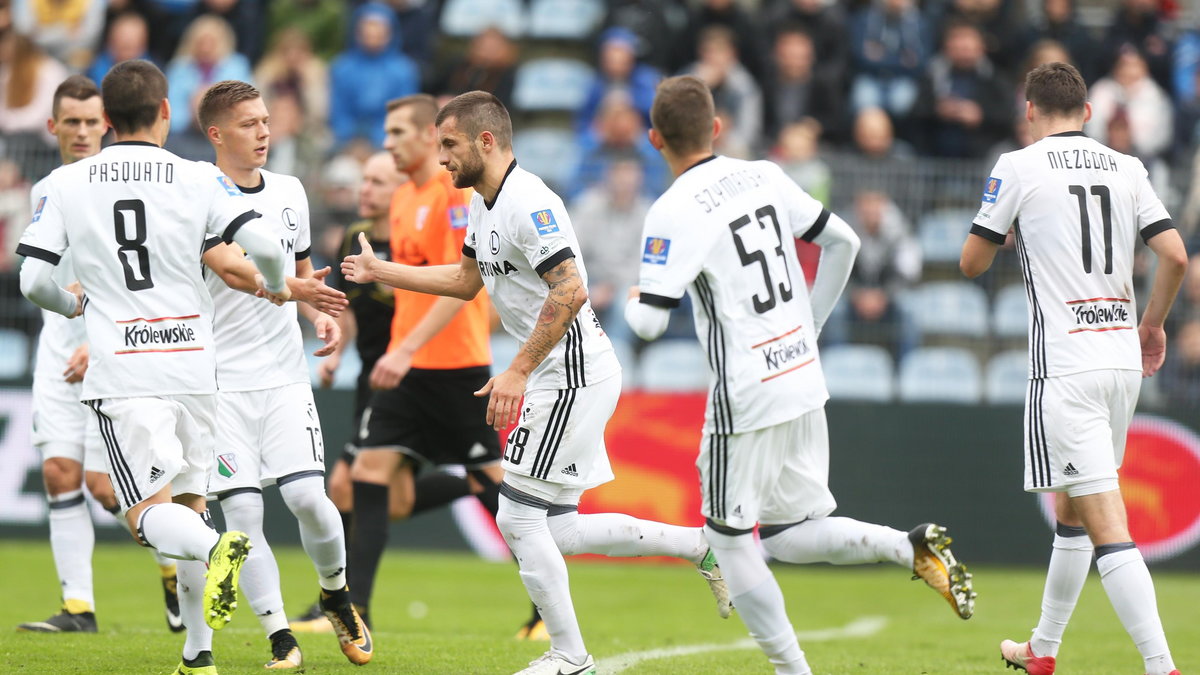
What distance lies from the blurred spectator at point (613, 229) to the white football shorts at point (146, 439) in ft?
25.4

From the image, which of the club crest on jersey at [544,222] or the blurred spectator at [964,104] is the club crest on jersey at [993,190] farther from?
the blurred spectator at [964,104]

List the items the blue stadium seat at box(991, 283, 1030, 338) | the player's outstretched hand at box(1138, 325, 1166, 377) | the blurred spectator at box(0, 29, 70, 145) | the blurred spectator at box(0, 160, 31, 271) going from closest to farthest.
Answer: the player's outstretched hand at box(1138, 325, 1166, 377)
the blurred spectator at box(0, 160, 31, 271)
the blue stadium seat at box(991, 283, 1030, 338)
the blurred spectator at box(0, 29, 70, 145)

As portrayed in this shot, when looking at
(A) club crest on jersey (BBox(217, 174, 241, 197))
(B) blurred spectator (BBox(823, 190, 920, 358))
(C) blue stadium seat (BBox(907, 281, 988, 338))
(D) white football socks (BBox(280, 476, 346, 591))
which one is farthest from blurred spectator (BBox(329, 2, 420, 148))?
(A) club crest on jersey (BBox(217, 174, 241, 197))

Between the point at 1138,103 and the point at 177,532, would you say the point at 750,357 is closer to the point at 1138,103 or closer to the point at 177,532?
the point at 177,532

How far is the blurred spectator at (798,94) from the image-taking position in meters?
15.7

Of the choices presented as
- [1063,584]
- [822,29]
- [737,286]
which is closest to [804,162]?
[822,29]

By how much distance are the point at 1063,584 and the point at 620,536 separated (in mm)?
2081

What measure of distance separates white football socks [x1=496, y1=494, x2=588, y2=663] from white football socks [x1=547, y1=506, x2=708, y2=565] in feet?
0.82

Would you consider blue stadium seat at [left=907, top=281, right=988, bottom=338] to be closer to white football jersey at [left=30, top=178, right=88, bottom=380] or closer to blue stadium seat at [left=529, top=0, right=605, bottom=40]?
blue stadium seat at [left=529, top=0, right=605, bottom=40]

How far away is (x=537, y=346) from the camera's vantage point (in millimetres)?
5879

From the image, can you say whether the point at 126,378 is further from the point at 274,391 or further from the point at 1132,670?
the point at 1132,670

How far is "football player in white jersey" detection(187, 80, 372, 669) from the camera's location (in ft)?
22.0

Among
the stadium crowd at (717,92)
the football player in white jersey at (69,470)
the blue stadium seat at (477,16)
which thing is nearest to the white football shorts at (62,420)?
the football player in white jersey at (69,470)

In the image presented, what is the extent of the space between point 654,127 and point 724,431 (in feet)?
A: 4.48
